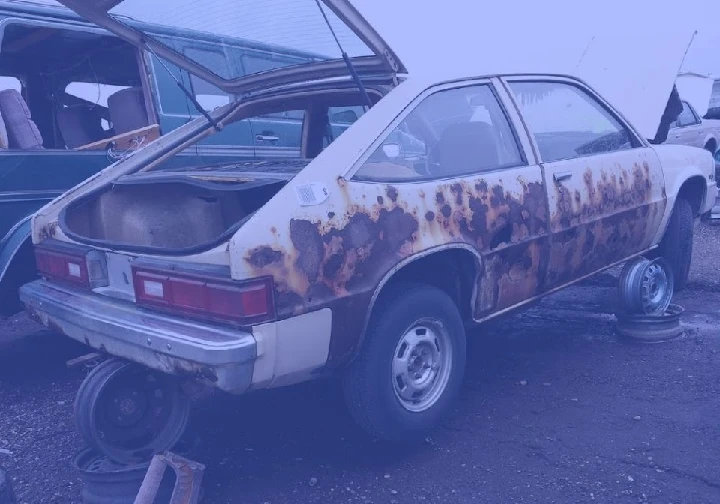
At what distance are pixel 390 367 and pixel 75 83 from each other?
15.7ft

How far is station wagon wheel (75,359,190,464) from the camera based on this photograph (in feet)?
9.36

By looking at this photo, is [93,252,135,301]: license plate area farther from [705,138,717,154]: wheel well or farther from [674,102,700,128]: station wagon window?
[705,138,717,154]: wheel well

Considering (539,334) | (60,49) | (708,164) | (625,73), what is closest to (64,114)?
(60,49)

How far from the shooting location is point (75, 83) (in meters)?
6.27

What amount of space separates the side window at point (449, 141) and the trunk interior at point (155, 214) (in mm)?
702

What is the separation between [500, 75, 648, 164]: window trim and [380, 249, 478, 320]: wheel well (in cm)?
73

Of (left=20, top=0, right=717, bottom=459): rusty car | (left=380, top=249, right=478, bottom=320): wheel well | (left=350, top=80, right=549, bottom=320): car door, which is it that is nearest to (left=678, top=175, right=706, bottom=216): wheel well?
(left=20, top=0, right=717, bottom=459): rusty car

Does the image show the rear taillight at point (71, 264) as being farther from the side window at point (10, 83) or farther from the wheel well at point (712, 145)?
the wheel well at point (712, 145)

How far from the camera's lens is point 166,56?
142 inches

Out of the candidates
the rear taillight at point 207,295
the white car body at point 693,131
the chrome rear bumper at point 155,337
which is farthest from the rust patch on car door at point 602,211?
the white car body at point 693,131

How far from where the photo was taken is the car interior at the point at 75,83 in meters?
5.33

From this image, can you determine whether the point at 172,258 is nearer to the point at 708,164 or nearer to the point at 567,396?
the point at 567,396

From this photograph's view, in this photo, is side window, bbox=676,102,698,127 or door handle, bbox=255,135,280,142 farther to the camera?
side window, bbox=676,102,698,127

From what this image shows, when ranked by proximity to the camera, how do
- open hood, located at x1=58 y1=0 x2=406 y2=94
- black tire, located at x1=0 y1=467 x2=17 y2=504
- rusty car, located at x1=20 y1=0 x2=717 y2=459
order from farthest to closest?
open hood, located at x1=58 y1=0 x2=406 y2=94
rusty car, located at x1=20 y1=0 x2=717 y2=459
black tire, located at x1=0 y1=467 x2=17 y2=504
